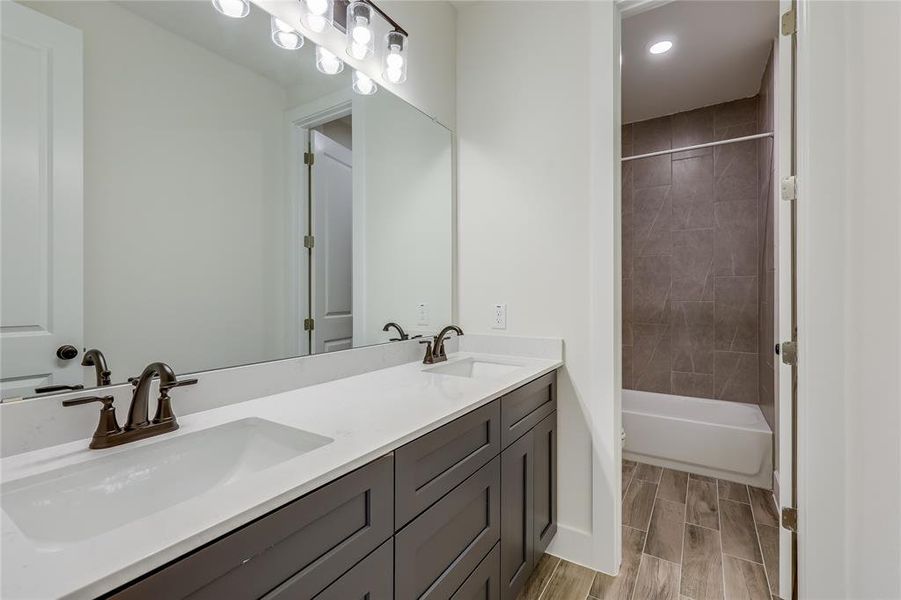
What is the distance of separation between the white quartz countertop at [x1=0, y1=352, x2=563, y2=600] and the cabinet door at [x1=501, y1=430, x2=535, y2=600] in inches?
9.7

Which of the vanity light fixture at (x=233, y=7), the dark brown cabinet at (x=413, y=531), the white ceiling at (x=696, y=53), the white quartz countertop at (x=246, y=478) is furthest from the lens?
the white ceiling at (x=696, y=53)

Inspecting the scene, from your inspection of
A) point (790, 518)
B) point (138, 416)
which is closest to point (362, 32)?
point (138, 416)

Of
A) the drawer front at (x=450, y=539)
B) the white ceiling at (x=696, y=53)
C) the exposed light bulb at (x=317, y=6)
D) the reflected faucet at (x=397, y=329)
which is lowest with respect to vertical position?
the drawer front at (x=450, y=539)

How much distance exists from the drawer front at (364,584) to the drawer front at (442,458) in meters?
0.07

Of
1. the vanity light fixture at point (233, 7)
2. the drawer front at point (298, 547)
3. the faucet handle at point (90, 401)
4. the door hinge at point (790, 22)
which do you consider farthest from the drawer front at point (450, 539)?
the door hinge at point (790, 22)

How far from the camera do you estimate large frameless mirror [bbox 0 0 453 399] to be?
777mm

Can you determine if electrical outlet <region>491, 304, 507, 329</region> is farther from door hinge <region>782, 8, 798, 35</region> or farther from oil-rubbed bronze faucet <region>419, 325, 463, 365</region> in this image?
door hinge <region>782, 8, 798, 35</region>

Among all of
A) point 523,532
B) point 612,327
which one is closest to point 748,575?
point 523,532

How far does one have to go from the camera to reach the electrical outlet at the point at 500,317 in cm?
193

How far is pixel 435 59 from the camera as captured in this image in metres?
1.96

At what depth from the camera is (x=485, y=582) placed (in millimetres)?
1187

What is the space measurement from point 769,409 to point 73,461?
10.5 feet

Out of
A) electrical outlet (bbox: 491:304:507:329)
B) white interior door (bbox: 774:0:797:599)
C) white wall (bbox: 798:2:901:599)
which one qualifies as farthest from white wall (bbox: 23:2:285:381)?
white interior door (bbox: 774:0:797:599)

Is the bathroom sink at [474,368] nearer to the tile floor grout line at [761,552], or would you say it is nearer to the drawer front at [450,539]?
the drawer front at [450,539]
